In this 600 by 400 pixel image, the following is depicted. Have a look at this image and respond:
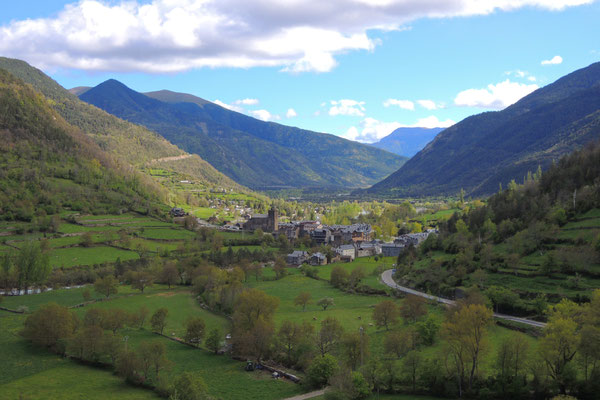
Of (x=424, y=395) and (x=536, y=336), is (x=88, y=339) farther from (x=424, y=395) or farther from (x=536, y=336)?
(x=536, y=336)

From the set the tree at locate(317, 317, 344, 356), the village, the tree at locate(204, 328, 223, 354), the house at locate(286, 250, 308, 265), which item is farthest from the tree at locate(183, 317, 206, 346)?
the house at locate(286, 250, 308, 265)

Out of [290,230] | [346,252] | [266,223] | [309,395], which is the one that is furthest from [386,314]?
[266,223]

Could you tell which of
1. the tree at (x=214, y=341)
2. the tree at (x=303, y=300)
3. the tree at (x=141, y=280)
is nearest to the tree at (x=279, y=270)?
the tree at (x=141, y=280)

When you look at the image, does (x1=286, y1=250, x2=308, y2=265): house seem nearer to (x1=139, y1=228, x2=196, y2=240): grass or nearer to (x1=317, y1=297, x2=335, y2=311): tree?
(x1=139, y1=228, x2=196, y2=240): grass

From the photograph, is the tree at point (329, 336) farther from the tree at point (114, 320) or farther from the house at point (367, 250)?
the house at point (367, 250)

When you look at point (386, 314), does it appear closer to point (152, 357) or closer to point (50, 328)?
point (152, 357)

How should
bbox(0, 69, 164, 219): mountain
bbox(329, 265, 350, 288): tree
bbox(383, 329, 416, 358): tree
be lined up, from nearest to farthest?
1. bbox(383, 329, 416, 358): tree
2. bbox(329, 265, 350, 288): tree
3. bbox(0, 69, 164, 219): mountain

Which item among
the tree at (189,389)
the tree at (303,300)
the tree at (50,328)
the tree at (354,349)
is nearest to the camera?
the tree at (189,389)
